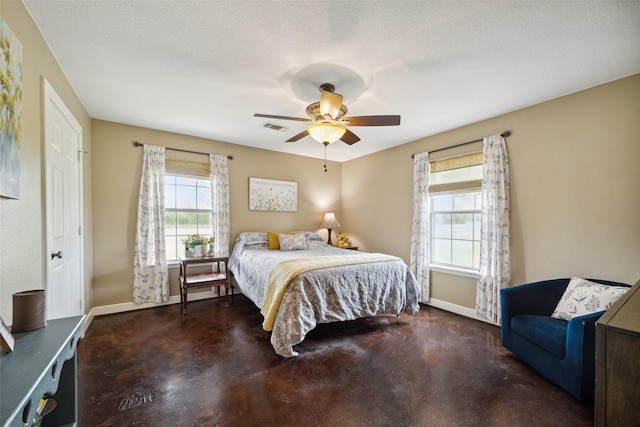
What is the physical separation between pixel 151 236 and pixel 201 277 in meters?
0.90

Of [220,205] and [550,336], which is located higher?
[220,205]

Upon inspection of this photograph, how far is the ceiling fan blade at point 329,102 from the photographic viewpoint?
2.25 metres

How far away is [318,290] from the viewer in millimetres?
2643

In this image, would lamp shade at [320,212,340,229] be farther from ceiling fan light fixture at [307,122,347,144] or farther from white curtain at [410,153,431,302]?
ceiling fan light fixture at [307,122,347,144]

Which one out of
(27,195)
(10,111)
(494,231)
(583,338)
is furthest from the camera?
(494,231)

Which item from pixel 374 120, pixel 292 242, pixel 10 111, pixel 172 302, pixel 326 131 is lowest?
pixel 172 302

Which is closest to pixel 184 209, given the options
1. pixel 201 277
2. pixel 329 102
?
pixel 201 277

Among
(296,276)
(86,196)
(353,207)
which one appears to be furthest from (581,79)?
(86,196)

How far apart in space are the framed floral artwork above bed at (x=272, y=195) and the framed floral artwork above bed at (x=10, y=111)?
3192 millimetres

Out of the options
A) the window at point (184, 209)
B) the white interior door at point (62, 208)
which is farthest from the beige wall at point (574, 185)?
the white interior door at point (62, 208)

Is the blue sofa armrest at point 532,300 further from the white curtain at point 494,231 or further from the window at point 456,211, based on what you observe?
the window at point 456,211

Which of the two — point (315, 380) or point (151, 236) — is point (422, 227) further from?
point (151, 236)

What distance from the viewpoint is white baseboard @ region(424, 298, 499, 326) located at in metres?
3.43

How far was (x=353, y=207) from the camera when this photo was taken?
5.44 meters
